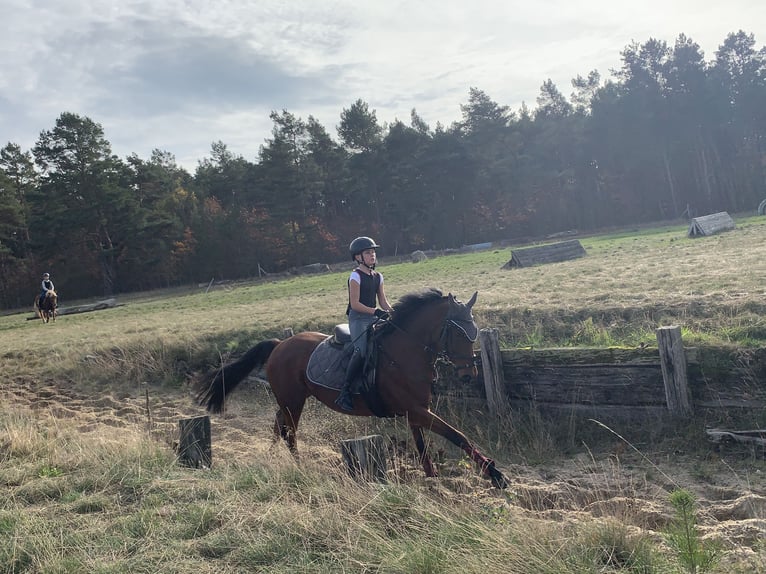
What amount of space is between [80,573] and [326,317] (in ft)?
34.1

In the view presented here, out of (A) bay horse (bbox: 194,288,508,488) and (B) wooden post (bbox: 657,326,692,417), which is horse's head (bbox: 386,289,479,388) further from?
(B) wooden post (bbox: 657,326,692,417)

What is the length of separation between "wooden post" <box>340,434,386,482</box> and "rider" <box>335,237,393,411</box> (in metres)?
1.85

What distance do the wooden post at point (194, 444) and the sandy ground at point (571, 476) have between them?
1.26ft

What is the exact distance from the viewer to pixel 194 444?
6.45 metres

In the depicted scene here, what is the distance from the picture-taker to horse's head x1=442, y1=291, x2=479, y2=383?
6.57 metres

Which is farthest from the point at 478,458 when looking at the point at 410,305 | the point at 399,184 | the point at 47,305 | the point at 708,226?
the point at 399,184

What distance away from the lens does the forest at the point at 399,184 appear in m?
49.4

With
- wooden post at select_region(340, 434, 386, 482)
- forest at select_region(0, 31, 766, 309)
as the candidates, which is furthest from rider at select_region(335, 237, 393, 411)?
forest at select_region(0, 31, 766, 309)

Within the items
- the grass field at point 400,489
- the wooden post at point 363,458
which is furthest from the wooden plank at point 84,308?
the wooden post at point 363,458

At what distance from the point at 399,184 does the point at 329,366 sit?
5206 centimetres

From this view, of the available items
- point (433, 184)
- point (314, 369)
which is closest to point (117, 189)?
point (433, 184)

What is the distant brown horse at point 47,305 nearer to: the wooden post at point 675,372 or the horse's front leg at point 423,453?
the horse's front leg at point 423,453

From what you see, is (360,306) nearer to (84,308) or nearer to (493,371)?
(493,371)

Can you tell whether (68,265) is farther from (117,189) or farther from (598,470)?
(598,470)
